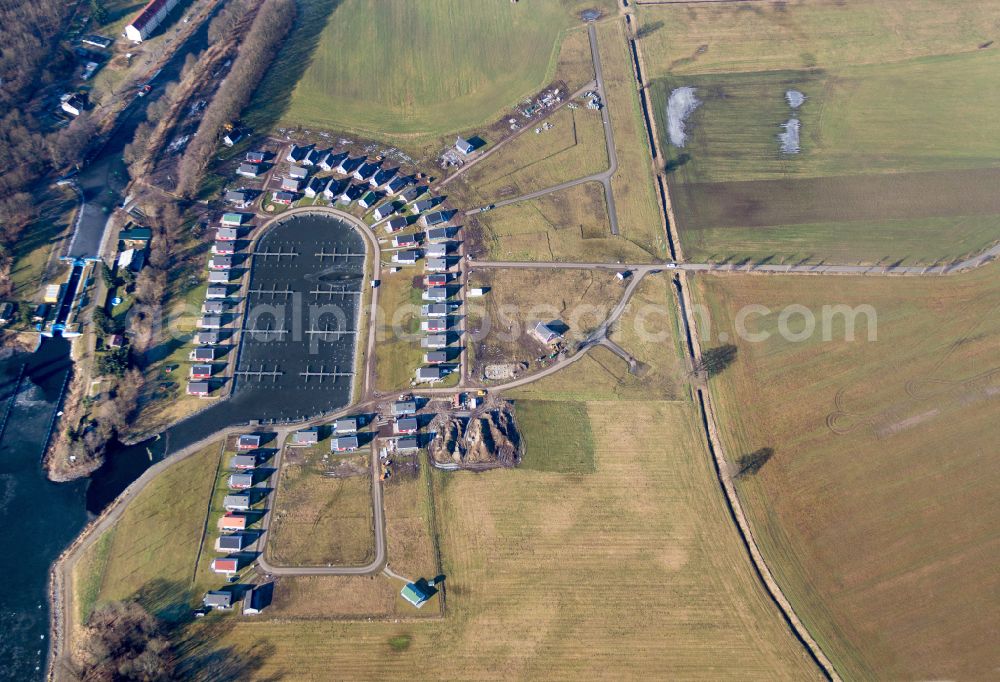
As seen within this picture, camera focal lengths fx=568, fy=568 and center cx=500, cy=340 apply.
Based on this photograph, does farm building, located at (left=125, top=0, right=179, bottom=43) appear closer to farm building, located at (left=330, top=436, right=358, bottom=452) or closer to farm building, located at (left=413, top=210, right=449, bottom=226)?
farm building, located at (left=413, top=210, right=449, bottom=226)

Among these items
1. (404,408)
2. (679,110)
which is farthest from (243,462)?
(679,110)

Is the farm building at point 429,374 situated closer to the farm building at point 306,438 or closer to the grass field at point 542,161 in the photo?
the farm building at point 306,438

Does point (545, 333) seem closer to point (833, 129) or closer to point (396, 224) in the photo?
point (396, 224)

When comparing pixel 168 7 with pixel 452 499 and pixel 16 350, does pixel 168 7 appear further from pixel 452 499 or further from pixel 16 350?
pixel 452 499

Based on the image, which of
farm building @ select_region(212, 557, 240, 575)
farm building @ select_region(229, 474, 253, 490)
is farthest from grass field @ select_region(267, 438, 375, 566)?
farm building @ select_region(212, 557, 240, 575)

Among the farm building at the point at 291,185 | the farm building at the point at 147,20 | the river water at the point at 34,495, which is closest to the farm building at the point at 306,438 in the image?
the river water at the point at 34,495

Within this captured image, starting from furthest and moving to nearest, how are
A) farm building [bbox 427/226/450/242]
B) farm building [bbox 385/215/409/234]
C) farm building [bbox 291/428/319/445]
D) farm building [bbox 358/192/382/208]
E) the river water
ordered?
farm building [bbox 358/192/382/208] < farm building [bbox 385/215/409/234] < farm building [bbox 427/226/450/242] < farm building [bbox 291/428/319/445] < the river water

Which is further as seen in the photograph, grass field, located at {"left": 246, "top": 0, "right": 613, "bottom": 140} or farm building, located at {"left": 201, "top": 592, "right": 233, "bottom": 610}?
grass field, located at {"left": 246, "top": 0, "right": 613, "bottom": 140}
